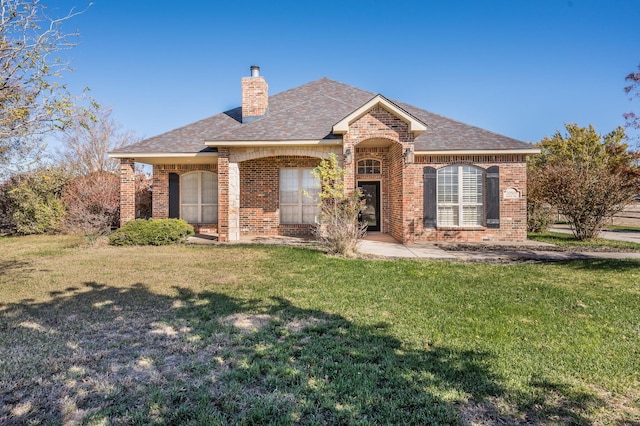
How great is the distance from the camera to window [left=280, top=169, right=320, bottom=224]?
13.7 m

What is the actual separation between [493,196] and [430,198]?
229cm

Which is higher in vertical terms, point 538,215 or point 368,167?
point 368,167

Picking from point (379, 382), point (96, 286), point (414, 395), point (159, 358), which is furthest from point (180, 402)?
point (96, 286)

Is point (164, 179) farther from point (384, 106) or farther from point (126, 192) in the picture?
point (384, 106)

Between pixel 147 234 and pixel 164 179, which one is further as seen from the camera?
pixel 164 179

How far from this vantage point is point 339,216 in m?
9.73

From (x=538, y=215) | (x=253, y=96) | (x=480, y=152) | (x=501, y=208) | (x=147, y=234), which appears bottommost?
(x=147, y=234)

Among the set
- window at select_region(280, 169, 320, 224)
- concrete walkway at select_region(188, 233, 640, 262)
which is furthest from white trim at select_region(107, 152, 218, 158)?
concrete walkway at select_region(188, 233, 640, 262)

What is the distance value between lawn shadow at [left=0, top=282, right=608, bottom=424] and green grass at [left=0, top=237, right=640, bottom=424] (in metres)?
0.02

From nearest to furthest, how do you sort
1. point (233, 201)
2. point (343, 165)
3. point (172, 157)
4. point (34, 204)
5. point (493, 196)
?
1. point (343, 165)
2. point (233, 201)
3. point (493, 196)
4. point (172, 157)
5. point (34, 204)

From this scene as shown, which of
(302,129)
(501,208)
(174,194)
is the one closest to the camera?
(302,129)

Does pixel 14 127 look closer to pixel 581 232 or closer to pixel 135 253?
pixel 135 253

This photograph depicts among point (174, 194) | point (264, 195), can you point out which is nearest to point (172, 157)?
point (174, 194)

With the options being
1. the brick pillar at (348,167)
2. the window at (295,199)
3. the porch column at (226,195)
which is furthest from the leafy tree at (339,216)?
the porch column at (226,195)
